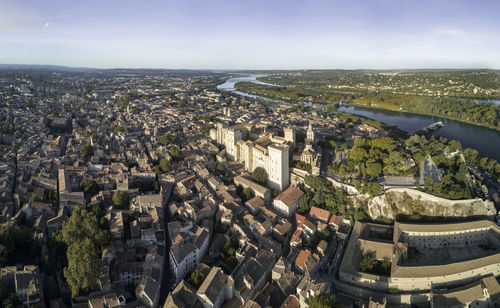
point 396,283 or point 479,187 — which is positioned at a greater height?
point 479,187

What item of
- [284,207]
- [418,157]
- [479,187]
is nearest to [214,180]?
[284,207]

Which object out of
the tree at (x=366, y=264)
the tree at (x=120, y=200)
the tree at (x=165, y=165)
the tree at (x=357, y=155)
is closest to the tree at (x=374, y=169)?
the tree at (x=357, y=155)

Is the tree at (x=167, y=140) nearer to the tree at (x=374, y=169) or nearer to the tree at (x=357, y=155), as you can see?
the tree at (x=357, y=155)

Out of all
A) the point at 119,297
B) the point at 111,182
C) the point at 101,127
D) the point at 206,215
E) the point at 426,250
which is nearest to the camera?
the point at 119,297

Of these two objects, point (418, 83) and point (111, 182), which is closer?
point (111, 182)

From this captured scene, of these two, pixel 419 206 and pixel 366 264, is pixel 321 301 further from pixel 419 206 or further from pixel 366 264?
pixel 419 206

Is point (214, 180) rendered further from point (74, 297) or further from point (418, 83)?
point (418, 83)

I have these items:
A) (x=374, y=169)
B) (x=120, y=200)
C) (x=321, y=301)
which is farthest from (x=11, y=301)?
(x=374, y=169)
